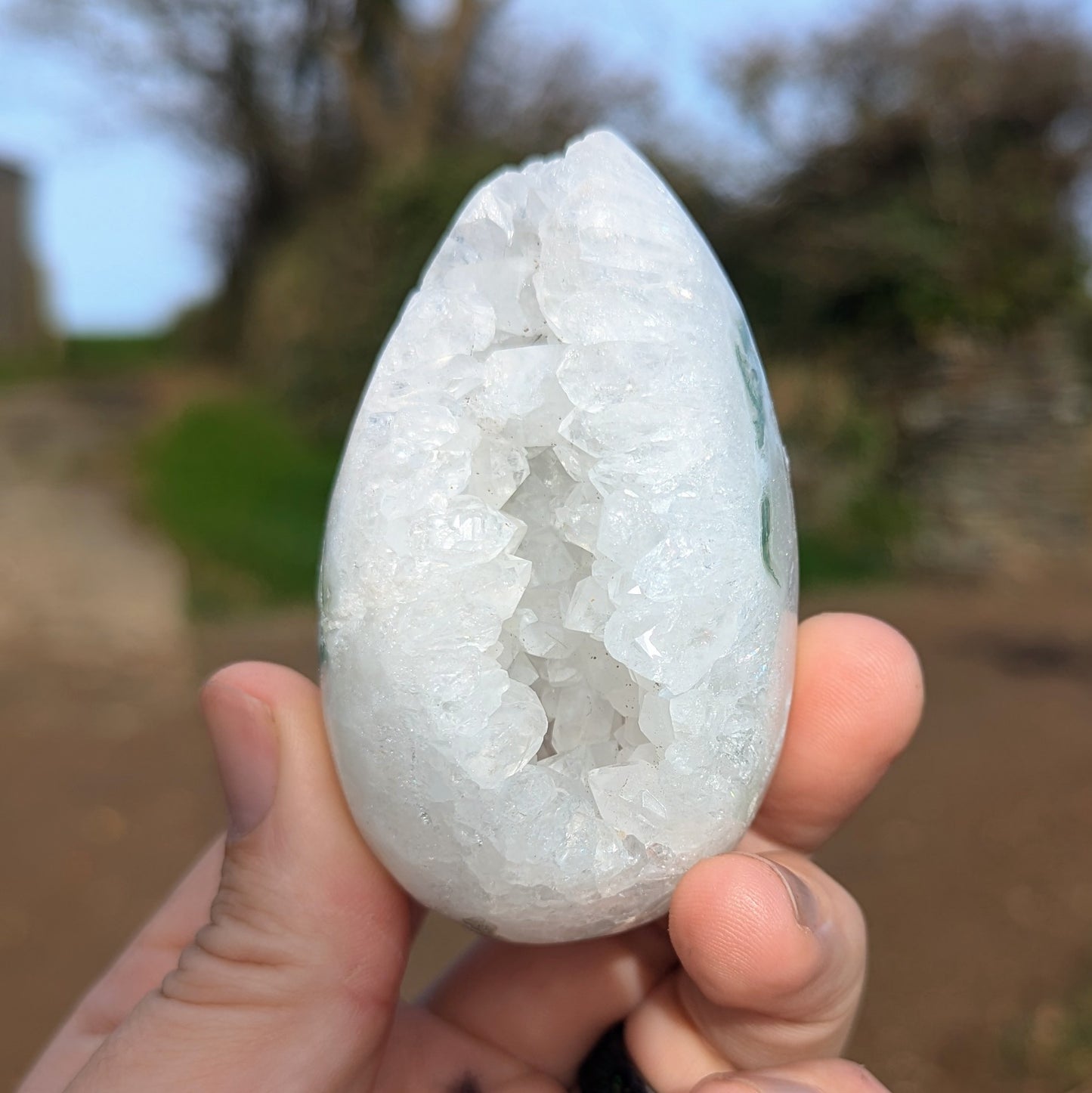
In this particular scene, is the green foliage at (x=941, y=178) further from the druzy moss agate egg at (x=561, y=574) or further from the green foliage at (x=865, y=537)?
the druzy moss agate egg at (x=561, y=574)

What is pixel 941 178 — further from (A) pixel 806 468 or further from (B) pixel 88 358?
(B) pixel 88 358

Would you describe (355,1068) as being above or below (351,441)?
below

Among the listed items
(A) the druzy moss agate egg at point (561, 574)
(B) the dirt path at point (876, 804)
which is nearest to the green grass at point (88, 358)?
(B) the dirt path at point (876, 804)

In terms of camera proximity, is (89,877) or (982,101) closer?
(89,877)

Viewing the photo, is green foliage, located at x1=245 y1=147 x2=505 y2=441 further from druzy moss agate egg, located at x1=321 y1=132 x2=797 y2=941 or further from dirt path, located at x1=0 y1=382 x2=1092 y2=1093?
druzy moss agate egg, located at x1=321 y1=132 x2=797 y2=941

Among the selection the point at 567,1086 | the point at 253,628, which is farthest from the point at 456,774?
the point at 253,628

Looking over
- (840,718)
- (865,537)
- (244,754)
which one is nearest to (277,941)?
(244,754)

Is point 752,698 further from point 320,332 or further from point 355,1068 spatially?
point 320,332
